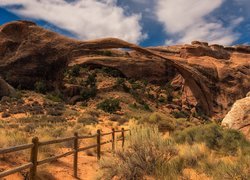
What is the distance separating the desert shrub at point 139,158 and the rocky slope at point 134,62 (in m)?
28.5

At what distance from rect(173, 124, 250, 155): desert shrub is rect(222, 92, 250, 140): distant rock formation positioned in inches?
34.6

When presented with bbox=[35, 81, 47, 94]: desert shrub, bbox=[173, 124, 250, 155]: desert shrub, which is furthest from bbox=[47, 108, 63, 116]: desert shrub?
bbox=[173, 124, 250, 155]: desert shrub

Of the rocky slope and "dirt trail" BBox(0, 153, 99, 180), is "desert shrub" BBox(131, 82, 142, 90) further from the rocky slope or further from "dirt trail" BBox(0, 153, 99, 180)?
"dirt trail" BBox(0, 153, 99, 180)

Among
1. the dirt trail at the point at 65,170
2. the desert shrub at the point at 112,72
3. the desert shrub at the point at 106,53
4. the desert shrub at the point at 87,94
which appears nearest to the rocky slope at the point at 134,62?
the desert shrub at the point at 106,53

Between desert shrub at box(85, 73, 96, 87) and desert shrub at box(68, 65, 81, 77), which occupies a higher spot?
desert shrub at box(68, 65, 81, 77)

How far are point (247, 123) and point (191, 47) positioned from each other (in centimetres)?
4278

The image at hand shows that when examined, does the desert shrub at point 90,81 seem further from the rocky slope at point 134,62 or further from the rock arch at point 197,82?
the rock arch at point 197,82

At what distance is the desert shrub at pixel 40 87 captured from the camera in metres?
34.0

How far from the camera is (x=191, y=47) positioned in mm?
54219

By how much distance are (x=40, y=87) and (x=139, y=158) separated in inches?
1120

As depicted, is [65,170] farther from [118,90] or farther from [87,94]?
[118,90]

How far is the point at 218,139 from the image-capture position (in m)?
12.1

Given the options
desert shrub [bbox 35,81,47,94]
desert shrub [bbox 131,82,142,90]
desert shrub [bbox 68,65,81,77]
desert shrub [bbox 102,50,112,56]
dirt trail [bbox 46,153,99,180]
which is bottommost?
dirt trail [bbox 46,153,99,180]

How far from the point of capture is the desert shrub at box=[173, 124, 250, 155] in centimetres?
1109
